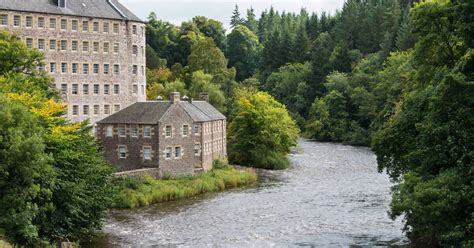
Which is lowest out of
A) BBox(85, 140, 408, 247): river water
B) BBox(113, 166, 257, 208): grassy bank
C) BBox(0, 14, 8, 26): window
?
BBox(85, 140, 408, 247): river water

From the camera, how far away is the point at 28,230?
32.1 meters

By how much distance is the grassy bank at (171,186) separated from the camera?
52.2m

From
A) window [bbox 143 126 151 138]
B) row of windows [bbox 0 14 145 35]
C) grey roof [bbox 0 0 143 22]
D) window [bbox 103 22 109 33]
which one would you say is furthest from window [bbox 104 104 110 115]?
window [bbox 143 126 151 138]

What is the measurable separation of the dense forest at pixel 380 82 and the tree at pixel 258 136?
195 centimetres

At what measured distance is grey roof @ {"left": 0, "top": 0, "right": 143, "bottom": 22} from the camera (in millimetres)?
73825

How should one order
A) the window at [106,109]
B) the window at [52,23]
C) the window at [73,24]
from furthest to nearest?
the window at [106,109] → the window at [73,24] → the window at [52,23]

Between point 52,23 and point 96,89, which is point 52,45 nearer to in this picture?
point 52,23

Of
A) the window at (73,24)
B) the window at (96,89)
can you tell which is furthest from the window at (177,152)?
the window at (73,24)

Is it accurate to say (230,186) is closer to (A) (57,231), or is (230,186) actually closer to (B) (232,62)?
(A) (57,231)

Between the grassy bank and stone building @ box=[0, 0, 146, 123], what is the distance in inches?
818

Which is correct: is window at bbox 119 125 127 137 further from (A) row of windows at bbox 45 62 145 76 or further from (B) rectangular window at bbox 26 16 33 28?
(B) rectangular window at bbox 26 16 33 28

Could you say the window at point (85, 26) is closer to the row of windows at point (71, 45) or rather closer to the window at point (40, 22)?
the row of windows at point (71, 45)

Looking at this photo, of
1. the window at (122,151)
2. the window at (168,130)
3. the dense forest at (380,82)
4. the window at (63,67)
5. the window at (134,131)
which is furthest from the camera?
the window at (63,67)

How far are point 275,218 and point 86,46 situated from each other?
1587 inches
